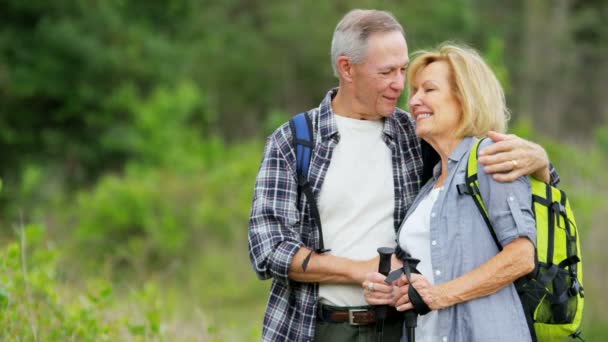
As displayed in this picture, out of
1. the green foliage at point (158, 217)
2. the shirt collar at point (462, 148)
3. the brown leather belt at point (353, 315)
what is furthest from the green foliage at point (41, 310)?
the green foliage at point (158, 217)

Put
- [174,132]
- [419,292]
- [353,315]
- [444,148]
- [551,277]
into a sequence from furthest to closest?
[174,132] < [353,315] < [444,148] < [419,292] < [551,277]

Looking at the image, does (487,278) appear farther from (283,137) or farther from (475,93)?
(283,137)

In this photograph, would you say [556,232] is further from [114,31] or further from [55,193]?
[114,31]

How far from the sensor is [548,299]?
309 centimetres

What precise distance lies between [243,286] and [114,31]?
8.11 meters

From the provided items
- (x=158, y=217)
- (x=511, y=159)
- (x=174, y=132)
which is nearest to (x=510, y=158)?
(x=511, y=159)

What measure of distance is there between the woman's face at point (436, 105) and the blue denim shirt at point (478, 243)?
0.20m

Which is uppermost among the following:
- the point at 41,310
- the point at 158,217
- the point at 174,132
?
the point at 41,310

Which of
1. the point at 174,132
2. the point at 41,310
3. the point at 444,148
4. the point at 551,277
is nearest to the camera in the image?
the point at 551,277

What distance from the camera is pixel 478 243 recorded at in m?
3.16

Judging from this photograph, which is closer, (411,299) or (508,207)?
(508,207)

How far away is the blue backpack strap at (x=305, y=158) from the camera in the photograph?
359cm

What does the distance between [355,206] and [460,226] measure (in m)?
0.55

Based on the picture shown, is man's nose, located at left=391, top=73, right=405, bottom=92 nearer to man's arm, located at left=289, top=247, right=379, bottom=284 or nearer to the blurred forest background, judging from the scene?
man's arm, located at left=289, top=247, right=379, bottom=284
